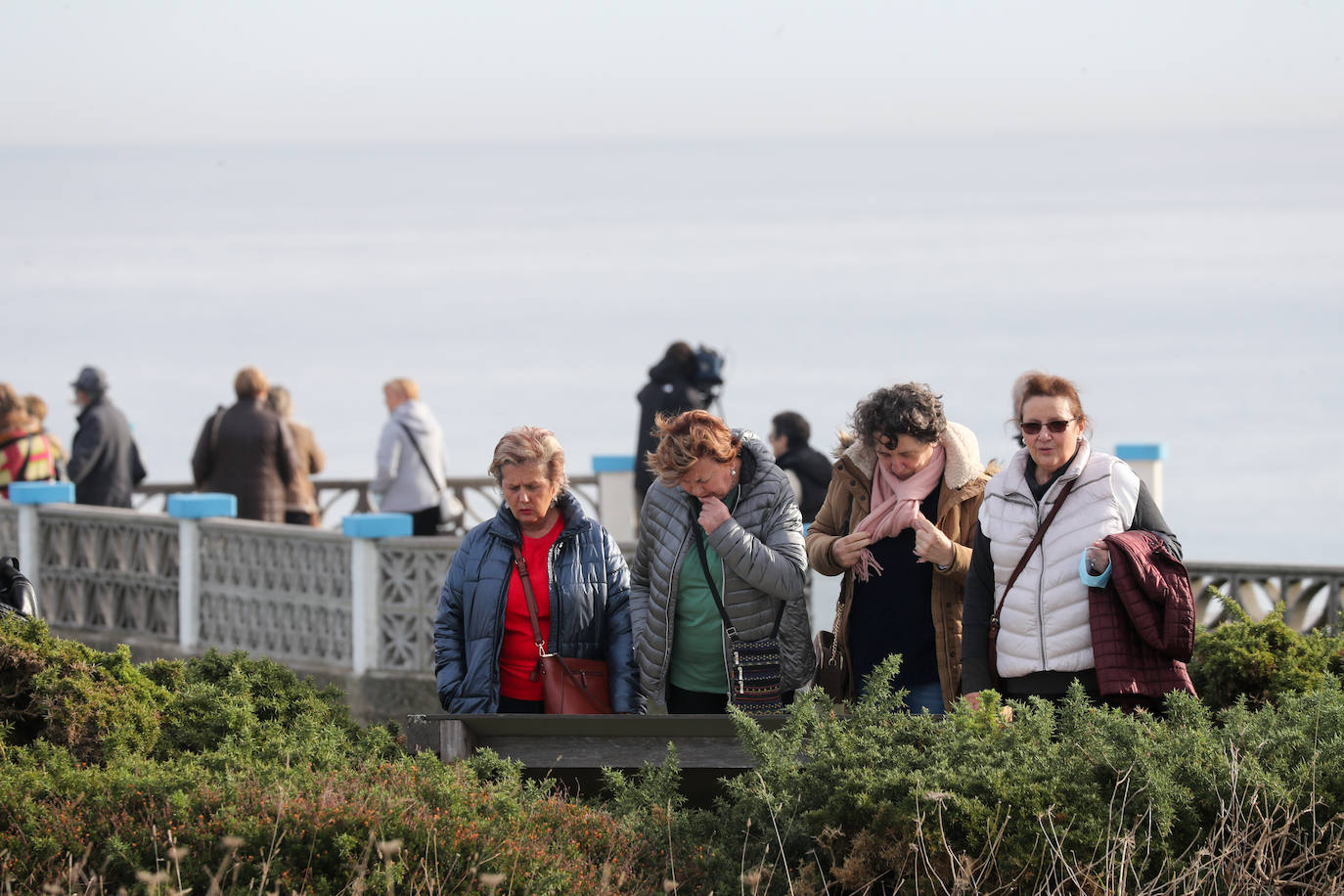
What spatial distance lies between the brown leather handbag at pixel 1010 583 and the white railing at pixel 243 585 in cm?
417

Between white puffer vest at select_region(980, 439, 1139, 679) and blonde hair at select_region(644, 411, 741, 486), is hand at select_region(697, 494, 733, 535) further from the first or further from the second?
white puffer vest at select_region(980, 439, 1139, 679)

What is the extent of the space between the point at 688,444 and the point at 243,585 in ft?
23.8

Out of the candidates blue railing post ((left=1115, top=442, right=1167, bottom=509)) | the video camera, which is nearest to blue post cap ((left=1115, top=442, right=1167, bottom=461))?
blue railing post ((left=1115, top=442, right=1167, bottom=509))

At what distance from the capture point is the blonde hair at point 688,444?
5.91 meters

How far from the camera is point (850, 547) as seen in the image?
602cm

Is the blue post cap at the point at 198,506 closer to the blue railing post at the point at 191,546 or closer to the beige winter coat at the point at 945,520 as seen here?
the blue railing post at the point at 191,546

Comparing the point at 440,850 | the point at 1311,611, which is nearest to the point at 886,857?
the point at 440,850

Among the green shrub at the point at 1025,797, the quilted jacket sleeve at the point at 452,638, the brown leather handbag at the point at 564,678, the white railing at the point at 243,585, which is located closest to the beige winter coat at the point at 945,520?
the green shrub at the point at 1025,797

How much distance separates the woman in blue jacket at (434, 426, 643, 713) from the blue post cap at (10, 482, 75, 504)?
8439 millimetres

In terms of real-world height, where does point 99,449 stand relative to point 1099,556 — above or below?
above

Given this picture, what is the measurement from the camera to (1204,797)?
508cm

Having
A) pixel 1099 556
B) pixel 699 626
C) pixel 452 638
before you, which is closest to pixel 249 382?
pixel 452 638

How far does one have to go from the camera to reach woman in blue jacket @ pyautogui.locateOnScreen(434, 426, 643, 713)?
6168mm

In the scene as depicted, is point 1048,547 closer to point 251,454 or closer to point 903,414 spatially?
point 903,414
